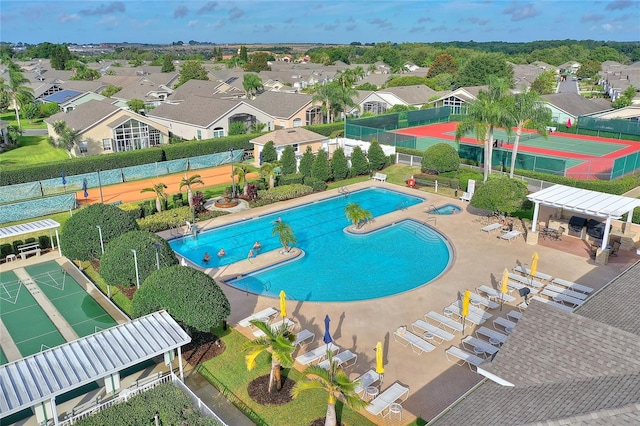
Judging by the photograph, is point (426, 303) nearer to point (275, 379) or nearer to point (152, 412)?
point (275, 379)

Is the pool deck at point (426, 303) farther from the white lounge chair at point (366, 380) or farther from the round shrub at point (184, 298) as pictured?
the round shrub at point (184, 298)

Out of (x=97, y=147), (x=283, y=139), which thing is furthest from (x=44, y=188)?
(x=283, y=139)

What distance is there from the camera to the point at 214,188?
39250 mm

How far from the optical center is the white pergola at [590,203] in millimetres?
25094

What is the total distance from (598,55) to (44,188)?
180 m

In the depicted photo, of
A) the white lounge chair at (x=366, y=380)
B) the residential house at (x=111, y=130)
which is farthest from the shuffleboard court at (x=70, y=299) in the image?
the residential house at (x=111, y=130)

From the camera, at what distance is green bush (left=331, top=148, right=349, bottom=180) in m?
40.4

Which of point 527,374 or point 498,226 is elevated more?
point 527,374

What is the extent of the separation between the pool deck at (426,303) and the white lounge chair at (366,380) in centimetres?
36

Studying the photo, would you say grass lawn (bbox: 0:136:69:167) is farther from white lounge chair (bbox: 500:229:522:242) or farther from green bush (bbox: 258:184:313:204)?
white lounge chair (bbox: 500:229:522:242)

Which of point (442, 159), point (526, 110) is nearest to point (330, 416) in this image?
point (526, 110)

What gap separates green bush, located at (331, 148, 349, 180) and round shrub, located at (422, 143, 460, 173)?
665 cm

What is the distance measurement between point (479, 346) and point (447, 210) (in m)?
18.3

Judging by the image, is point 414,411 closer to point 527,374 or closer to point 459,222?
point 527,374
